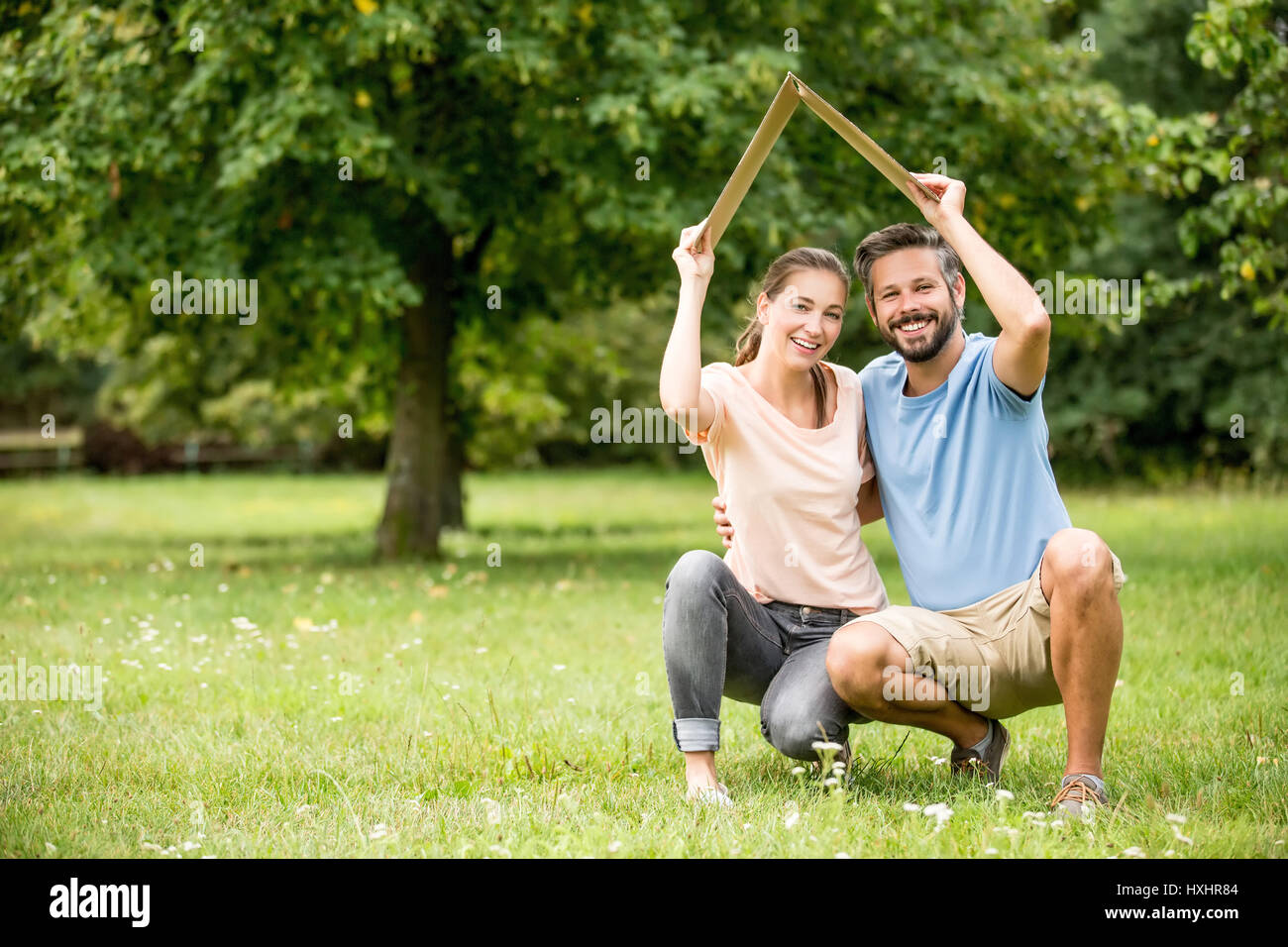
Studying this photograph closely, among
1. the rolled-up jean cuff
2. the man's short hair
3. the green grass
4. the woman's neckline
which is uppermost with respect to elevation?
the man's short hair

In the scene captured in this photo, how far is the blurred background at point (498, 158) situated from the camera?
8688 mm

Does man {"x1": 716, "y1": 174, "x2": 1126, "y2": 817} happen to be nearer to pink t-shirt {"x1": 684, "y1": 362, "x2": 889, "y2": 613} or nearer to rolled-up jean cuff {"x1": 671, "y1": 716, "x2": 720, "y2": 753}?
pink t-shirt {"x1": 684, "y1": 362, "x2": 889, "y2": 613}

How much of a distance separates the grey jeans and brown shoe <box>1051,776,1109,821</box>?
62 centimetres

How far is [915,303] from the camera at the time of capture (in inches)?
146

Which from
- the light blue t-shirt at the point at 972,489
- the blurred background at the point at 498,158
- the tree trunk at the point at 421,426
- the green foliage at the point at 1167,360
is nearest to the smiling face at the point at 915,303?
the light blue t-shirt at the point at 972,489

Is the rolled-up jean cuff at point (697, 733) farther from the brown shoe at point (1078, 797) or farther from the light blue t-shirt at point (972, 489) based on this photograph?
the brown shoe at point (1078, 797)

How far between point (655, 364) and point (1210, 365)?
11.2m

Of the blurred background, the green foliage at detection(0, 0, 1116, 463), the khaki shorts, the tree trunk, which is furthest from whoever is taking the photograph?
the tree trunk

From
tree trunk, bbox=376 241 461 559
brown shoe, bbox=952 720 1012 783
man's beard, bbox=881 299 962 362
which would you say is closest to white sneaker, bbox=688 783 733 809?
brown shoe, bbox=952 720 1012 783

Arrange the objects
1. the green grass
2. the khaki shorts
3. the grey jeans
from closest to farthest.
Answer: the green grass < the khaki shorts < the grey jeans

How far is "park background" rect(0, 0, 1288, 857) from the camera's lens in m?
3.70

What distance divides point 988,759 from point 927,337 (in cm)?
134

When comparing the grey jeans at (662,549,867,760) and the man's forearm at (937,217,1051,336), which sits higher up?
the man's forearm at (937,217,1051,336)

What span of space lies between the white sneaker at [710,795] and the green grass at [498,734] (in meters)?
0.05
